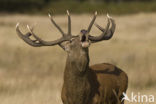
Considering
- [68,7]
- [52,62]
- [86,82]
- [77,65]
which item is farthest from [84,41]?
[68,7]

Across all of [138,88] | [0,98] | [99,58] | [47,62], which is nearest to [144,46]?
[99,58]

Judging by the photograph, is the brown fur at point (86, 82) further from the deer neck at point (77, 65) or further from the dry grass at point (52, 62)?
the dry grass at point (52, 62)

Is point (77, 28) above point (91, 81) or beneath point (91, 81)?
beneath

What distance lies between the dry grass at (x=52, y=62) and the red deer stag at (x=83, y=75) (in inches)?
86.6

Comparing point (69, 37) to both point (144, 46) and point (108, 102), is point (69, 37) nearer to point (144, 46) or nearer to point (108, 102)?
point (108, 102)

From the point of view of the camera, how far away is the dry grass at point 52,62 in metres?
11.7

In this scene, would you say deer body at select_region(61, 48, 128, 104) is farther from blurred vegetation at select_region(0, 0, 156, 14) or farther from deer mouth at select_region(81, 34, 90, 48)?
blurred vegetation at select_region(0, 0, 156, 14)

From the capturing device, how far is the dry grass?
11.7 metres

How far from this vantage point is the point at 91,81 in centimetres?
766

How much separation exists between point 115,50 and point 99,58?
66.5 inches

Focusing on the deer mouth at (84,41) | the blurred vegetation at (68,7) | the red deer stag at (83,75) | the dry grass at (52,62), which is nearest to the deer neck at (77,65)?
the red deer stag at (83,75)

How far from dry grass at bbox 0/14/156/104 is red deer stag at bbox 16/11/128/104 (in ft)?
7.22

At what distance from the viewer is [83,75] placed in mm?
7309

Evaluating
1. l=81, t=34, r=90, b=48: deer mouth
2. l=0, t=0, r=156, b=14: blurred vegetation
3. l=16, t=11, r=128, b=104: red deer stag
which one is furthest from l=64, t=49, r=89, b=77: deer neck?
l=0, t=0, r=156, b=14: blurred vegetation
